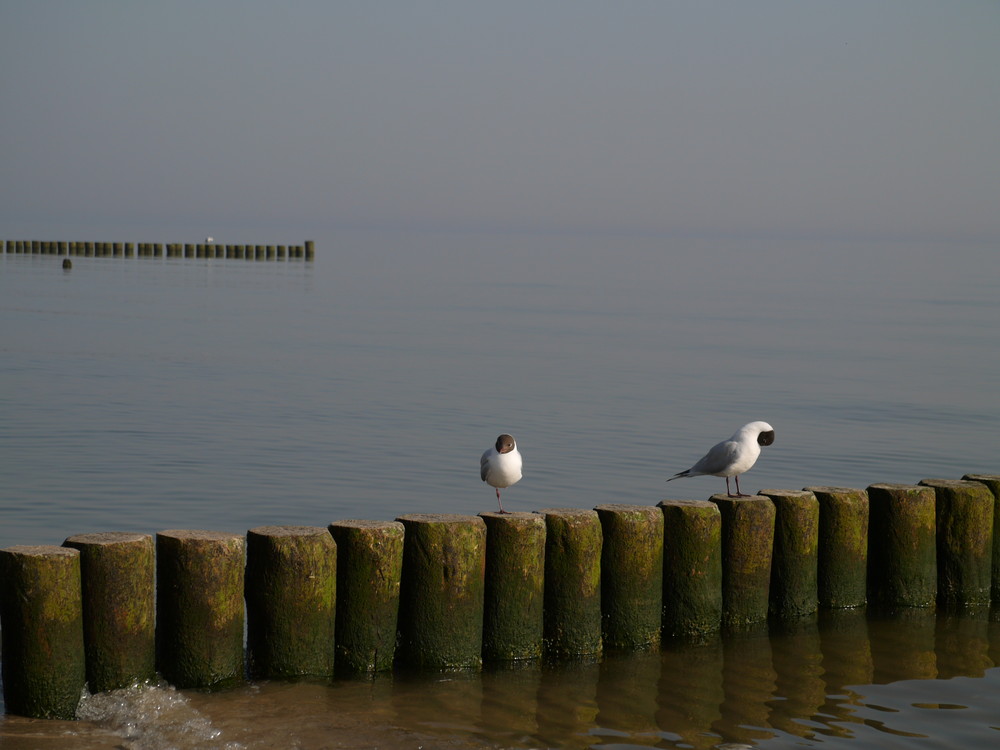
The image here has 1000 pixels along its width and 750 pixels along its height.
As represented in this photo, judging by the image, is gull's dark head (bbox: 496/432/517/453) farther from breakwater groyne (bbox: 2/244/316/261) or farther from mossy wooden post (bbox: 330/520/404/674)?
breakwater groyne (bbox: 2/244/316/261)

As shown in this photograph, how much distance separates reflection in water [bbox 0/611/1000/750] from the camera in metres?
6.87

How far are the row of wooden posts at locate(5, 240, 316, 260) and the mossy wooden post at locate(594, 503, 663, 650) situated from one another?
8633 centimetres

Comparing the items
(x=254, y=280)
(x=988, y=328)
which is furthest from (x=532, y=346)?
(x=254, y=280)

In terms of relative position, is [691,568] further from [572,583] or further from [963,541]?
[963,541]

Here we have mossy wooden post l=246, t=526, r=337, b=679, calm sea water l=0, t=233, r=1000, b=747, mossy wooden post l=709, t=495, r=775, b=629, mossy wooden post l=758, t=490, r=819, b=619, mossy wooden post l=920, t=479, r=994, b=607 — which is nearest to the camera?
mossy wooden post l=246, t=526, r=337, b=679

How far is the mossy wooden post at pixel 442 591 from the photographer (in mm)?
7656

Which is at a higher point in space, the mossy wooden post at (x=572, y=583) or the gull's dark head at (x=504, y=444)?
the gull's dark head at (x=504, y=444)

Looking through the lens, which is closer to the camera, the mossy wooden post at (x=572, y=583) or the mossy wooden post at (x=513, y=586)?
the mossy wooden post at (x=513, y=586)

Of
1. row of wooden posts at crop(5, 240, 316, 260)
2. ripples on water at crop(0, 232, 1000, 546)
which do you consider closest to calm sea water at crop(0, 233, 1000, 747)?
ripples on water at crop(0, 232, 1000, 546)

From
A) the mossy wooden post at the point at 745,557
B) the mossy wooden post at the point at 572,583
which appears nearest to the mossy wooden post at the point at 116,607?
the mossy wooden post at the point at 572,583

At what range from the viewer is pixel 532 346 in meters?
33.9

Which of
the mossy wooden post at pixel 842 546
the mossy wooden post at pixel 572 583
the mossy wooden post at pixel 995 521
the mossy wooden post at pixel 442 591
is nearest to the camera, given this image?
the mossy wooden post at pixel 442 591

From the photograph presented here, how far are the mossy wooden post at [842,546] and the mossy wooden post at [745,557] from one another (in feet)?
1.74

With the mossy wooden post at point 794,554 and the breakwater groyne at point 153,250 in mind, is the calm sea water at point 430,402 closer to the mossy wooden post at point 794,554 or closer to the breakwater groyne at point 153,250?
the mossy wooden post at point 794,554
